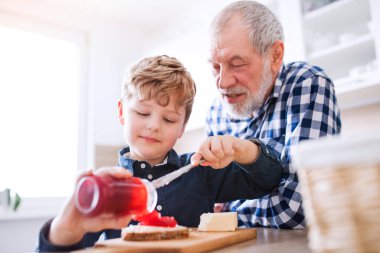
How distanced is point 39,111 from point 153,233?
9.27 feet

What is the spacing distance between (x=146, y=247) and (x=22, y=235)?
2.60m

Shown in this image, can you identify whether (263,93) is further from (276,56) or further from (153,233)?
(153,233)

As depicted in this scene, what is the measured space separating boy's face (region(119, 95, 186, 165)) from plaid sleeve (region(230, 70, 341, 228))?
0.38 m

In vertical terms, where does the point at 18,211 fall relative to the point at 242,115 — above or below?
below

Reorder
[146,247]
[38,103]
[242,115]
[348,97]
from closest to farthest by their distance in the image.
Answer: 1. [146,247]
2. [242,115]
3. [348,97]
4. [38,103]

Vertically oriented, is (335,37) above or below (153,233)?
above

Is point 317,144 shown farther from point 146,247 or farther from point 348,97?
point 348,97

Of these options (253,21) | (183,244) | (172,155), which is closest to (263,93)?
(253,21)

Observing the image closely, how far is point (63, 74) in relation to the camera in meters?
3.39

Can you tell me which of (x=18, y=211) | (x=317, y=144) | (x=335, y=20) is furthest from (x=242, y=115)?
(x=18, y=211)

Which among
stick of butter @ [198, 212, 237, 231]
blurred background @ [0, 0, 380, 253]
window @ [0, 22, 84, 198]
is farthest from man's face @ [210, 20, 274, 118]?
window @ [0, 22, 84, 198]

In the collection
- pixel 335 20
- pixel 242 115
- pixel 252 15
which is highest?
pixel 335 20

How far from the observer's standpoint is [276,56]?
154cm

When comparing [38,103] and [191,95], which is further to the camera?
[38,103]
